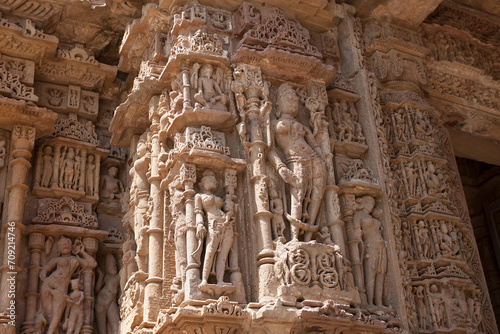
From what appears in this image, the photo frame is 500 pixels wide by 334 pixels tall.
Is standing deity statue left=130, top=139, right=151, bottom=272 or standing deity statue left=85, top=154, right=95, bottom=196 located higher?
standing deity statue left=85, top=154, right=95, bottom=196

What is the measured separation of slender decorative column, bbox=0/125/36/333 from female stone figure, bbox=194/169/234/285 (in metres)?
2.32

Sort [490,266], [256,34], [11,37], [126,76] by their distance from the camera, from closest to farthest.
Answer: [256,34]
[11,37]
[126,76]
[490,266]

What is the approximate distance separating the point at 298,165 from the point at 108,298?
108 inches

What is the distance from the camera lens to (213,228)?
498cm

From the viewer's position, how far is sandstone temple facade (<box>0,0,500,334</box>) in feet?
16.6

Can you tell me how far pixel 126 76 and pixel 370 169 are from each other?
3645mm

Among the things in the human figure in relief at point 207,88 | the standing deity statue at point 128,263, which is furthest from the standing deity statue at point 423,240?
the standing deity statue at point 128,263

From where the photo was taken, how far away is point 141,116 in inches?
265

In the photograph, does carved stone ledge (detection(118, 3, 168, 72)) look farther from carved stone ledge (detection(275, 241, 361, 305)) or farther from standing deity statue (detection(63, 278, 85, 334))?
carved stone ledge (detection(275, 241, 361, 305))

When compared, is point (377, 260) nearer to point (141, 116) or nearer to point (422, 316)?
point (422, 316)

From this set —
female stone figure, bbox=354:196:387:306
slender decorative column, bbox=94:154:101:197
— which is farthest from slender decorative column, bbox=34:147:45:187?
female stone figure, bbox=354:196:387:306

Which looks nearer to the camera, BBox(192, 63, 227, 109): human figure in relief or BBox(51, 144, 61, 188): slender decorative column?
BBox(192, 63, 227, 109): human figure in relief

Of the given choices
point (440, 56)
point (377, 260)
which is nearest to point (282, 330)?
point (377, 260)

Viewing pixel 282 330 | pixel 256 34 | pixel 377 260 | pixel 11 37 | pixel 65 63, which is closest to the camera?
pixel 282 330
